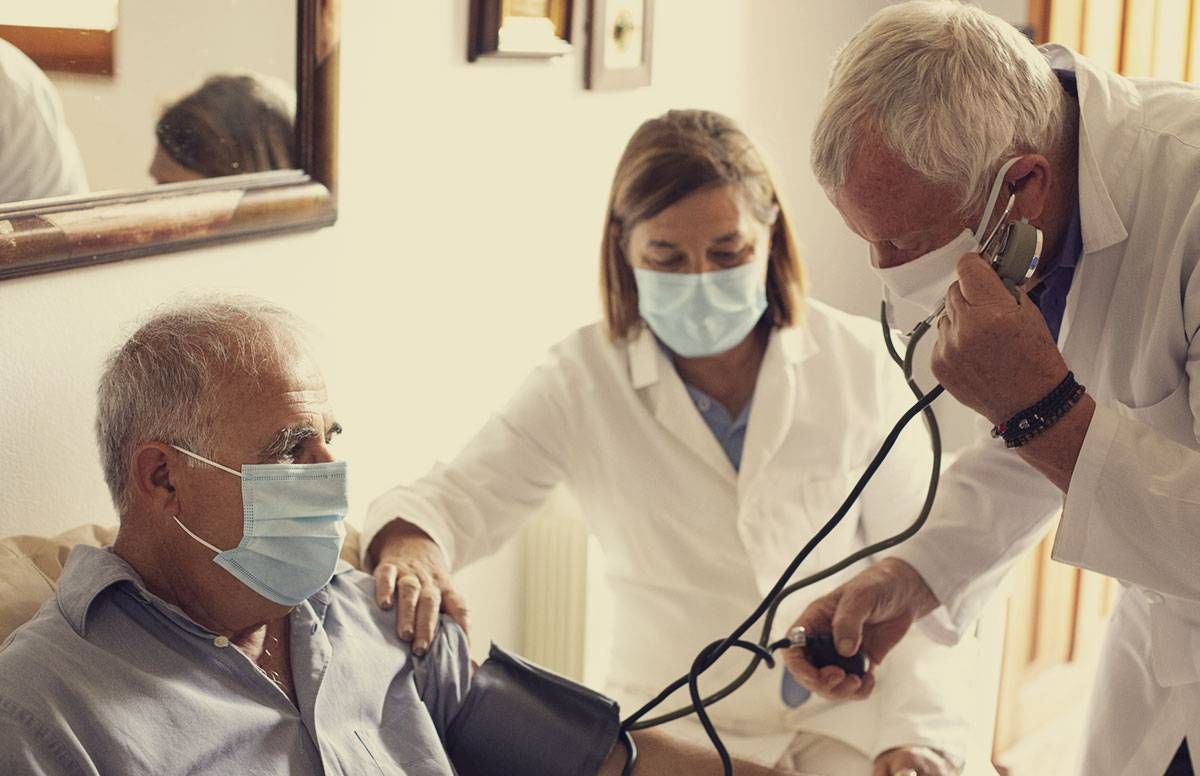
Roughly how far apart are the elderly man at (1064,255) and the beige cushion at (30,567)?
948 millimetres

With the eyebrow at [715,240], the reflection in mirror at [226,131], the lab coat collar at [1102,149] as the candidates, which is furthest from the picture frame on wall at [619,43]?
the lab coat collar at [1102,149]

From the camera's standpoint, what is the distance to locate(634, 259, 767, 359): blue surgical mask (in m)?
2.14

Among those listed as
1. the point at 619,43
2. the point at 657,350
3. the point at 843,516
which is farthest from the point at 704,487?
the point at 619,43

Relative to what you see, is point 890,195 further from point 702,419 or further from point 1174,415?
point 702,419

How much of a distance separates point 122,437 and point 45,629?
22cm

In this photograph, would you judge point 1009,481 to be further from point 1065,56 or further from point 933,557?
point 1065,56

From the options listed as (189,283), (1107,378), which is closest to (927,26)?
(1107,378)

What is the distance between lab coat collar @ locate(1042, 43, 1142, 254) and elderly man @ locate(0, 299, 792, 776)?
0.85m

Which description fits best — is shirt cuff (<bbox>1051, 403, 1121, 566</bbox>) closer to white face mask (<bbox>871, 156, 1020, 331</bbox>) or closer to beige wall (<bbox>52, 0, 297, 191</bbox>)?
white face mask (<bbox>871, 156, 1020, 331</bbox>)

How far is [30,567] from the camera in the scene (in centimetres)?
146

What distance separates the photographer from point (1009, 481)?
1802 millimetres

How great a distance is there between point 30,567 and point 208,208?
1.78 ft

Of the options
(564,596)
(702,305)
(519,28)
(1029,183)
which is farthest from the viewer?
(564,596)

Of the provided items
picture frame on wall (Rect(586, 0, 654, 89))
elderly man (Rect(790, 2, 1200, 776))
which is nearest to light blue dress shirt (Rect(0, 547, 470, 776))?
elderly man (Rect(790, 2, 1200, 776))
